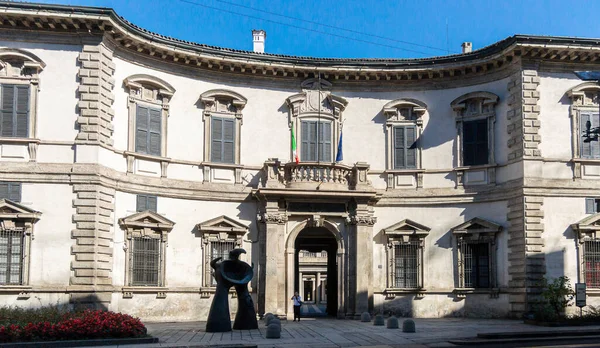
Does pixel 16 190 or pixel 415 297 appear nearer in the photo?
pixel 16 190

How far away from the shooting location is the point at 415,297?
3159 cm

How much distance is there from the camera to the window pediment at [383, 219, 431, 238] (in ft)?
105

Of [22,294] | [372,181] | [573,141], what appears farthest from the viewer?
[372,181]

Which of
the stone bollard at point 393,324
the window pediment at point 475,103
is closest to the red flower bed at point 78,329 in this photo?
the stone bollard at point 393,324

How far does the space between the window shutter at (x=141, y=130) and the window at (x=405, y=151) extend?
1053cm

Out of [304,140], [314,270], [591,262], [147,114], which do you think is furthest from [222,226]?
[314,270]

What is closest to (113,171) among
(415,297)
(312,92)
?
(312,92)

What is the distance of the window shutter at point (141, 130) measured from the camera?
2973 cm

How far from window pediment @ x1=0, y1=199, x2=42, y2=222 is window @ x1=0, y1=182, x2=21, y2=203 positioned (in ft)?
0.84

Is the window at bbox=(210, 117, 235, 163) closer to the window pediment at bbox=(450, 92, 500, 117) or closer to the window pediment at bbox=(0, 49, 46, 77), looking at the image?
the window pediment at bbox=(0, 49, 46, 77)

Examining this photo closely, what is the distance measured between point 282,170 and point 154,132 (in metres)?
5.34

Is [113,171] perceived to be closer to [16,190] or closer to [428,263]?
[16,190]

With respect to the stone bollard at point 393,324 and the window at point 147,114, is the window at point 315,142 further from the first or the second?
the stone bollard at point 393,324

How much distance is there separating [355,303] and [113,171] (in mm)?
10888
